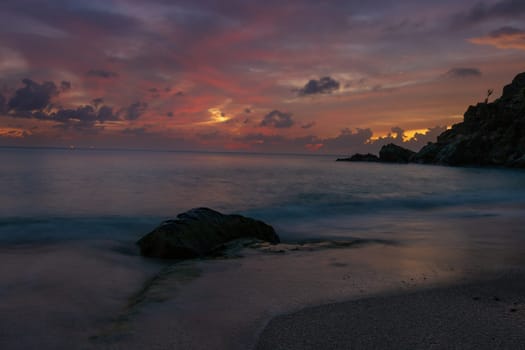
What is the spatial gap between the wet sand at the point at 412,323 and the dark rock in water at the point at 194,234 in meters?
3.95

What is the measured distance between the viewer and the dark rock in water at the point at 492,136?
60.0 m

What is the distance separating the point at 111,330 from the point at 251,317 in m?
1.48

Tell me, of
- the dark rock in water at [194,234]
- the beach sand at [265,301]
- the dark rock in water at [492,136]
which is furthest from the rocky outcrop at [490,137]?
the beach sand at [265,301]

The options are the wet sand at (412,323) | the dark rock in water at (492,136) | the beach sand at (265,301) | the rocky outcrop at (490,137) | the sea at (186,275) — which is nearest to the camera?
the wet sand at (412,323)

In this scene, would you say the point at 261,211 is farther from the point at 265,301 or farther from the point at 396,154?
the point at 396,154

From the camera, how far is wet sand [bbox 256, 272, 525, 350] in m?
3.13

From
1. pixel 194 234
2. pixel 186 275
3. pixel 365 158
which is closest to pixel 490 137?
pixel 365 158

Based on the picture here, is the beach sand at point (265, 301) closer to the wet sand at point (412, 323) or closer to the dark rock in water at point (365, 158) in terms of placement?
the wet sand at point (412, 323)

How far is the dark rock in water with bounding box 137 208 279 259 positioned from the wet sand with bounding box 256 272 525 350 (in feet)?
13.0

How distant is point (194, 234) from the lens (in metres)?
7.72

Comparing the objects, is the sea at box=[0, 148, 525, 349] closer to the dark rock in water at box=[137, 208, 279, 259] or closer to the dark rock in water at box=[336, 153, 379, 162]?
the dark rock in water at box=[137, 208, 279, 259]

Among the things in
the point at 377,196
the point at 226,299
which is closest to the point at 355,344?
the point at 226,299

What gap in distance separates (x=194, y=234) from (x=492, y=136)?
72.7m

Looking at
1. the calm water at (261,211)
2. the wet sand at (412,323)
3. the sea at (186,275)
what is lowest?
the calm water at (261,211)
